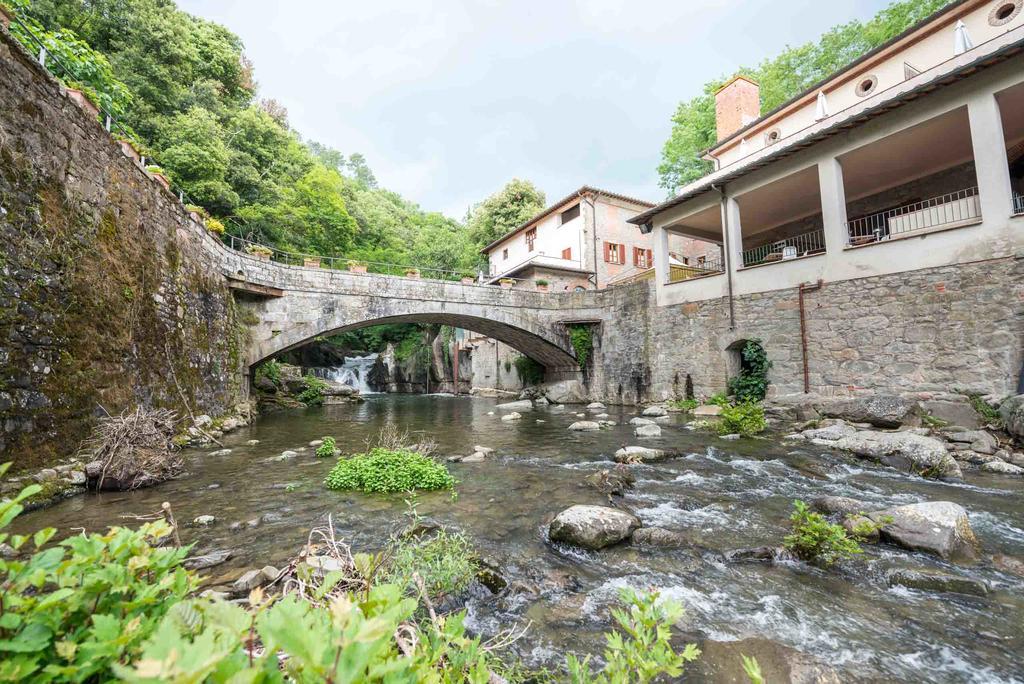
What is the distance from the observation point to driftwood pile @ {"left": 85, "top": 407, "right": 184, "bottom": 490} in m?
5.24

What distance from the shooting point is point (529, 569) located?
355 cm

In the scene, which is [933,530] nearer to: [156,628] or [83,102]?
[156,628]

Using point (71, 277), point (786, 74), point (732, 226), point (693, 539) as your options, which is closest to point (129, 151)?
point (71, 277)

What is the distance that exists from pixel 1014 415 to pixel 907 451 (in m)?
2.29

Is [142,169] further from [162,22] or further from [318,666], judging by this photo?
[162,22]

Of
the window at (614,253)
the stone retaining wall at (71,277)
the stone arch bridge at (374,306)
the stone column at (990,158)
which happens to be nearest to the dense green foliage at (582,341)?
the stone arch bridge at (374,306)

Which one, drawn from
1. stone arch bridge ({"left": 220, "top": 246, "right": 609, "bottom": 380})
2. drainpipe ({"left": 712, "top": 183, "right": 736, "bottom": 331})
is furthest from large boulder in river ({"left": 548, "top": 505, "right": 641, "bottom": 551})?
stone arch bridge ({"left": 220, "top": 246, "right": 609, "bottom": 380})

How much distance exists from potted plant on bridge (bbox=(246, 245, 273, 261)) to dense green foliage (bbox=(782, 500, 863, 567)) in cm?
1407

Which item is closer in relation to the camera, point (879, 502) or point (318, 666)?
point (318, 666)

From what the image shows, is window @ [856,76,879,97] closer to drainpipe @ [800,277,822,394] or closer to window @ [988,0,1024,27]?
window @ [988,0,1024,27]

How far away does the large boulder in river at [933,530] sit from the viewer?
12.0 feet

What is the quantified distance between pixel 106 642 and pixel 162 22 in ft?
88.2

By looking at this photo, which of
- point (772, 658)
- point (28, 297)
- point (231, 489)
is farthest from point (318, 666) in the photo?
point (28, 297)

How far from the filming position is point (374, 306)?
575 inches
